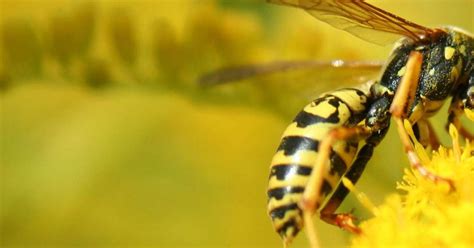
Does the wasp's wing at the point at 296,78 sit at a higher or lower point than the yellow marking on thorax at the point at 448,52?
lower

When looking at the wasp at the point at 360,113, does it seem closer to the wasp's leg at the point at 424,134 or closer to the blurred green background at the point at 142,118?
the wasp's leg at the point at 424,134

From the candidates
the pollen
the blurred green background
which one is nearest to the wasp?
the pollen

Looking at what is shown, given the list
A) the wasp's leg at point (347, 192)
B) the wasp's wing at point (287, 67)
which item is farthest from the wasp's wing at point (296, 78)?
the wasp's leg at point (347, 192)

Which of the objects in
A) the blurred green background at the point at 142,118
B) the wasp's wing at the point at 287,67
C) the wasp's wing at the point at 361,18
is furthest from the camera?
the blurred green background at the point at 142,118

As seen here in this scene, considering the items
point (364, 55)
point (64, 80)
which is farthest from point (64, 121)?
point (364, 55)

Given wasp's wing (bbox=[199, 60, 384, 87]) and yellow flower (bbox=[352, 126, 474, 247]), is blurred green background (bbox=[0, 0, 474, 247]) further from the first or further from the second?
yellow flower (bbox=[352, 126, 474, 247])

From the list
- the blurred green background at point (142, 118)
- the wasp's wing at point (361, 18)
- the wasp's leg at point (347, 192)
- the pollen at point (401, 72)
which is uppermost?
the wasp's wing at point (361, 18)

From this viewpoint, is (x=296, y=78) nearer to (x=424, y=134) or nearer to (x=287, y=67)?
(x=287, y=67)
